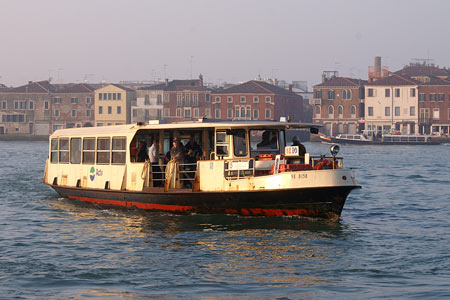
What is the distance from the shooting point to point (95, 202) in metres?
22.7

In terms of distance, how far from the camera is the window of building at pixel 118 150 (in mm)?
21328

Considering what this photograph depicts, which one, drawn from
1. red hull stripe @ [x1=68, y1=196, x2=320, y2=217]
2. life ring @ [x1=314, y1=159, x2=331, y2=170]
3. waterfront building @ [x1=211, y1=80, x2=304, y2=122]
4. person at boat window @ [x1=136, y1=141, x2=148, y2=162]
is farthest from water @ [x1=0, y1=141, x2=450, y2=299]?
waterfront building @ [x1=211, y1=80, x2=304, y2=122]

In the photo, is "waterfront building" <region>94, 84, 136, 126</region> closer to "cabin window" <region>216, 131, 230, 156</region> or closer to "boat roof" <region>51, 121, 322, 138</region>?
"boat roof" <region>51, 121, 322, 138</region>

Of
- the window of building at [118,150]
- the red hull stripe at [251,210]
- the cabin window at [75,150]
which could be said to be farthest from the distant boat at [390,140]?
the red hull stripe at [251,210]

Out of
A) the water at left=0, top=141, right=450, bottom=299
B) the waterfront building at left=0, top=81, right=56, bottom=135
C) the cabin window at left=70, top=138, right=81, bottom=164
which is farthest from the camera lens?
the waterfront building at left=0, top=81, right=56, bottom=135

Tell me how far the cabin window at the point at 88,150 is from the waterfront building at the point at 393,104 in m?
82.0

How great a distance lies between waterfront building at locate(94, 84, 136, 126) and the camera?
370 feet

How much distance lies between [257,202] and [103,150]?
6234 millimetres

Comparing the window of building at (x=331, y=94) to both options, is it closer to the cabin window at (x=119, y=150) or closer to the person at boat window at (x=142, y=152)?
the cabin window at (x=119, y=150)

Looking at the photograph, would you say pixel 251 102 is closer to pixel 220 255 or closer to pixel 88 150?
pixel 88 150

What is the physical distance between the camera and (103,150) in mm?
22203

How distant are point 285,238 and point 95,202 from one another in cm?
823

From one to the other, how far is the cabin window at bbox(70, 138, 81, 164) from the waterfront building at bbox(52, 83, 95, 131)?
3645 inches

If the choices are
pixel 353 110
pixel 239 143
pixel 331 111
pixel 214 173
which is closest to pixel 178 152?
pixel 214 173
